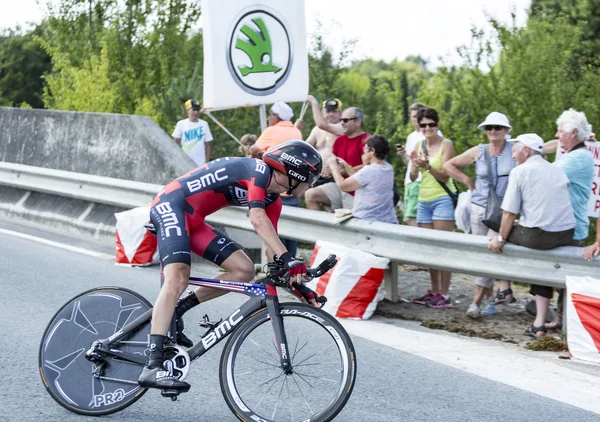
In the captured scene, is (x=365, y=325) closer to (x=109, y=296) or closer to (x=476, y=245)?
(x=476, y=245)

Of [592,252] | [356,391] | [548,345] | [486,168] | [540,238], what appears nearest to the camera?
[356,391]

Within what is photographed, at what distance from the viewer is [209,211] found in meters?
5.88

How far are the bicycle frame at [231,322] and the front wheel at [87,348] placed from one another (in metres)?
0.04

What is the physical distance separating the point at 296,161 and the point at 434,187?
4.42 m

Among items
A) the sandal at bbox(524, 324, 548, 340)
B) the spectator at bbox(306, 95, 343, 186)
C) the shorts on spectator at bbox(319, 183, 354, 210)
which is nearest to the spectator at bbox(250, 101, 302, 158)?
the spectator at bbox(306, 95, 343, 186)

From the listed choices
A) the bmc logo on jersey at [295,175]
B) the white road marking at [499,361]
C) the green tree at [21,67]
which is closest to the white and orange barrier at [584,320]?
the white road marking at [499,361]

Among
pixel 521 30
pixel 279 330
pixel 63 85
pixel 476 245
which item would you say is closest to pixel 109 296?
pixel 279 330

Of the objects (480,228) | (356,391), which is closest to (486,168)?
(480,228)

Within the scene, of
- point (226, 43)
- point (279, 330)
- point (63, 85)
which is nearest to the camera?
point (279, 330)

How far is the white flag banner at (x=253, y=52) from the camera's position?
11383 millimetres

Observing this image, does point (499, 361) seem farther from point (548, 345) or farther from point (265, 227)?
point (265, 227)

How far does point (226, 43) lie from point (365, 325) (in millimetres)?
4488

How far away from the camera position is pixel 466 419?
19.4 ft

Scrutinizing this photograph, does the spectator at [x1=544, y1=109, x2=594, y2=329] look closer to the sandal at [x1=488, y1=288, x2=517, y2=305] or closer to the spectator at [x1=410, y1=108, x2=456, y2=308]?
the sandal at [x1=488, y1=288, x2=517, y2=305]
